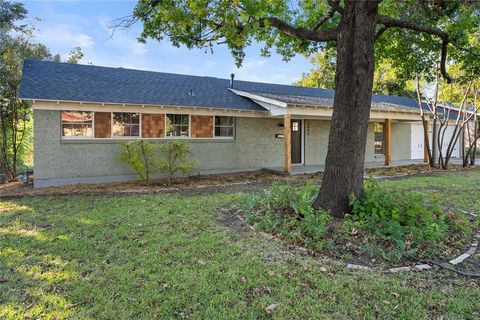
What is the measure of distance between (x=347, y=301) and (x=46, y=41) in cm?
1745

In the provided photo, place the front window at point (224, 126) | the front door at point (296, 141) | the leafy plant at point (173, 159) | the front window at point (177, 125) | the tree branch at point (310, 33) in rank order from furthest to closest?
the front door at point (296, 141) → the front window at point (224, 126) → the front window at point (177, 125) → the leafy plant at point (173, 159) → the tree branch at point (310, 33)

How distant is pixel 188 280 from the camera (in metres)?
3.70

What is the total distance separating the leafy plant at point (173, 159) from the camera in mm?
11086

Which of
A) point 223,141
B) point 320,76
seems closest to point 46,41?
point 223,141

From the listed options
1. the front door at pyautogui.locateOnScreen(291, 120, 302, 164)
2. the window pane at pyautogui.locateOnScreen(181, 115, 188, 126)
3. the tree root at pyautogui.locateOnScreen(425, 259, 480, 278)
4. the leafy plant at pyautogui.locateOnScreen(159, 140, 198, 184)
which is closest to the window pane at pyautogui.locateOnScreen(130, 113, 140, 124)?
the leafy plant at pyautogui.locateOnScreen(159, 140, 198, 184)

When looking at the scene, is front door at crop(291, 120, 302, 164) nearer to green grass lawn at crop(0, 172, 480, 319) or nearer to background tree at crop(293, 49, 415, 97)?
green grass lawn at crop(0, 172, 480, 319)

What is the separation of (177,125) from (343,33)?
26.5ft

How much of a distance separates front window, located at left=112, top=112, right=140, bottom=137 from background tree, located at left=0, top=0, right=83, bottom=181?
4.18 m

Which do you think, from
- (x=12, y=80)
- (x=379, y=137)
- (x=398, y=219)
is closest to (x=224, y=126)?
(x=12, y=80)

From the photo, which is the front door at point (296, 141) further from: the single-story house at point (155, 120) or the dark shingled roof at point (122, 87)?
the dark shingled roof at point (122, 87)

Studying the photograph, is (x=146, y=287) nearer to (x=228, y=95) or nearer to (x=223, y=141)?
(x=223, y=141)

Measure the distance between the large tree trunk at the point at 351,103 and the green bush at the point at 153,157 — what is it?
649 centimetres

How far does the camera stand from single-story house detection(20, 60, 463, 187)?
10305 millimetres

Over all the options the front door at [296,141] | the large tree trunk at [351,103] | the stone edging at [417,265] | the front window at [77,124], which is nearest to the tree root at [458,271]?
the stone edging at [417,265]
